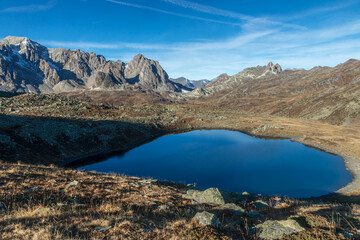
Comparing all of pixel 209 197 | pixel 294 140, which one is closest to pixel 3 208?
pixel 209 197

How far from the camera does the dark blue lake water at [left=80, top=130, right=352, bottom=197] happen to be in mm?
41188

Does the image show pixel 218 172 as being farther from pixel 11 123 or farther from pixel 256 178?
pixel 11 123

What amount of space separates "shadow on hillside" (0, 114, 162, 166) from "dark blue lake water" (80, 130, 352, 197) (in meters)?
7.81

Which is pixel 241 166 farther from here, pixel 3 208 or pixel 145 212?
pixel 3 208

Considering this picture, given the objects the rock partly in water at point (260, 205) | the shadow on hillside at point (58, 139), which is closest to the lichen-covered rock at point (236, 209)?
the rock partly in water at point (260, 205)

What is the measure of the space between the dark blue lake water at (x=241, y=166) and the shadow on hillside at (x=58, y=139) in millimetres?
7807

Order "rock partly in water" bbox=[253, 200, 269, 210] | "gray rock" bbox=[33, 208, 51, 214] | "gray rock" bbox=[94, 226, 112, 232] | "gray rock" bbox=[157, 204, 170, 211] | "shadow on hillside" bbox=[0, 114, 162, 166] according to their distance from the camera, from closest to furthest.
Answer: "gray rock" bbox=[94, 226, 112, 232]
"gray rock" bbox=[33, 208, 51, 214]
"gray rock" bbox=[157, 204, 170, 211]
"rock partly in water" bbox=[253, 200, 269, 210]
"shadow on hillside" bbox=[0, 114, 162, 166]

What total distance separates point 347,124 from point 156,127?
12475cm

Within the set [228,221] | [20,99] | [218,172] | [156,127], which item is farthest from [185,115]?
[228,221]

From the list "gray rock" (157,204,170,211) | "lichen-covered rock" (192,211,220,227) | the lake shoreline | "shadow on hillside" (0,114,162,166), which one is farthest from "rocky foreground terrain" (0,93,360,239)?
"shadow on hillside" (0,114,162,166)

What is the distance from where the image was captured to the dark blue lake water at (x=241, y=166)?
41188 mm

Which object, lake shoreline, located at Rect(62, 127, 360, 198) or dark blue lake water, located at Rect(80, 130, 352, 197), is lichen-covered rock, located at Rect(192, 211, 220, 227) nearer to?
dark blue lake water, located at Rect(80, 130, 352, 197)

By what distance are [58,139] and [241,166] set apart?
54.4 metres

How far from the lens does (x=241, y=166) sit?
51.8 m
